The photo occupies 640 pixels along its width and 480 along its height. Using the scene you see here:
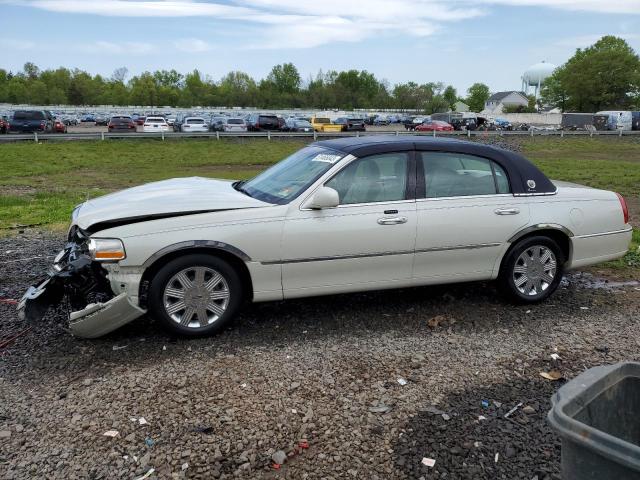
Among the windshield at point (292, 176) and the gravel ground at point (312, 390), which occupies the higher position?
the windshield at point (292, 176)

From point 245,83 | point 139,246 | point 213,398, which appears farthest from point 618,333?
point 245,83

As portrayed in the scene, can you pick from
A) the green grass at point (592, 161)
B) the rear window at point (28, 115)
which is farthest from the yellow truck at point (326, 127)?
the rear window at point (28, 115)

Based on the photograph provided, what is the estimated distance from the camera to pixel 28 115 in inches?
1320

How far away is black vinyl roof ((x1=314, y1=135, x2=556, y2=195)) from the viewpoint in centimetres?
530

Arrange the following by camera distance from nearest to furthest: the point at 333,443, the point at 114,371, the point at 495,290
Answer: the point at 333,443
the point at 114,371
the point at 495,290

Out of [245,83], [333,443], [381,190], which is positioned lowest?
[333,443]

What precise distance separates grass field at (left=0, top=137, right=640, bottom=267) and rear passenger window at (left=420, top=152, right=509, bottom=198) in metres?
2.88

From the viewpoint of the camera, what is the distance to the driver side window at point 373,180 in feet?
16.5

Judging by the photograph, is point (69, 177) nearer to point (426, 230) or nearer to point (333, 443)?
point (426, 230)

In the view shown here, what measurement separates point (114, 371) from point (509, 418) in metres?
2.73

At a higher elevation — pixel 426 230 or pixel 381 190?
pixel 381 190

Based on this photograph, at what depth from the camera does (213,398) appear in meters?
3.82

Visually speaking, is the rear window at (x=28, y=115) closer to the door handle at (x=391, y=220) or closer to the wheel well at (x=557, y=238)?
the door handle at (x=391, y=220)

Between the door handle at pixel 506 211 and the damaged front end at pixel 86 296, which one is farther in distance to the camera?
the door handle at pixel 506 211
